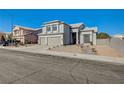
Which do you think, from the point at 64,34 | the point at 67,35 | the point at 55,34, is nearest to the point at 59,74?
the point at 64,34

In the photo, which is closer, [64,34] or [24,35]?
[64,34]

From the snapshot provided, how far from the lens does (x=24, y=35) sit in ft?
136

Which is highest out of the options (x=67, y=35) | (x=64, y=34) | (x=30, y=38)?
(x=64, y=34)

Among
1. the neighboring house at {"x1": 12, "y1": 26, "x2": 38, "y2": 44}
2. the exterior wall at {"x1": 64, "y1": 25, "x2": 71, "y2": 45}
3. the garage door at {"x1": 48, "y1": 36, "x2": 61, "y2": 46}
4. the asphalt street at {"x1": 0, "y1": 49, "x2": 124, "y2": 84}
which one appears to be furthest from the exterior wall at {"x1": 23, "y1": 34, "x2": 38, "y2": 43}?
the asphalt street at {"x1": 0, "y1": 49, "x2": 124, "y2": 84}

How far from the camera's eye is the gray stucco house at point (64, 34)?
97.5 ft

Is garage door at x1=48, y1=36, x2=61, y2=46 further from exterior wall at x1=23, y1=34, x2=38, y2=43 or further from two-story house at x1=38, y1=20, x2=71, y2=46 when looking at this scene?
exterior wall at x1=23, y1=34, x2=38, y2=43

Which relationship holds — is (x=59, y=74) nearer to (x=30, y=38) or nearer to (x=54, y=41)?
(x=54, y=41)

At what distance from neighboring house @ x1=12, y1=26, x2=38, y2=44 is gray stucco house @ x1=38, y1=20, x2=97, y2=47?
10.3m

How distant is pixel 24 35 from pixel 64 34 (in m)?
17.3

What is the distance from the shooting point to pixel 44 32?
32812 mm

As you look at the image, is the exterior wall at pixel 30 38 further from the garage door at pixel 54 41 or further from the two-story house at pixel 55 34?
the garage door at pixel 54 41
